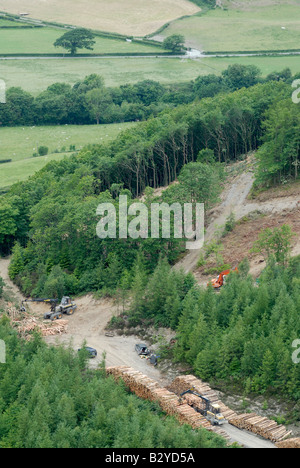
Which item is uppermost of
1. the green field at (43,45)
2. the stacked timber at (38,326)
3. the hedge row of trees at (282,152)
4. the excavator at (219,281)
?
the green field at (43,45)

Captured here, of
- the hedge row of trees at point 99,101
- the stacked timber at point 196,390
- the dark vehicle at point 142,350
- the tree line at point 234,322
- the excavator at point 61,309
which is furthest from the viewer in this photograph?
the hedge row of trees at point 99,101


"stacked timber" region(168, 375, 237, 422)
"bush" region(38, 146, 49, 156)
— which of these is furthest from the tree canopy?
"stacked timber" region(168, 375, 237, 422)

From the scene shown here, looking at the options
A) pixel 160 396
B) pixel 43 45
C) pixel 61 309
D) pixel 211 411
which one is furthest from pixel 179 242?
pixel 43 45

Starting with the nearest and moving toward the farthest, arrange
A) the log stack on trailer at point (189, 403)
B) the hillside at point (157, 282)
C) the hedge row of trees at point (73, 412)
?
the hedge row of trees at point (73, 412), the log stack on trailer at point (189, 403), the hillside at point (157, 282)

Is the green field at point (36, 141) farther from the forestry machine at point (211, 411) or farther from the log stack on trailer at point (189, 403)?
the forestry machine at point (211, 411)

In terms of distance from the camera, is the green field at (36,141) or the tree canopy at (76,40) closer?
the green field at (36,141)

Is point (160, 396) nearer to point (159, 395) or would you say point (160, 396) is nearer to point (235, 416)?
point (159, 395)

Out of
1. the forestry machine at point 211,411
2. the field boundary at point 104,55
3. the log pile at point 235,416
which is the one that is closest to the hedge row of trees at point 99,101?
the field boundary at point 104,55
